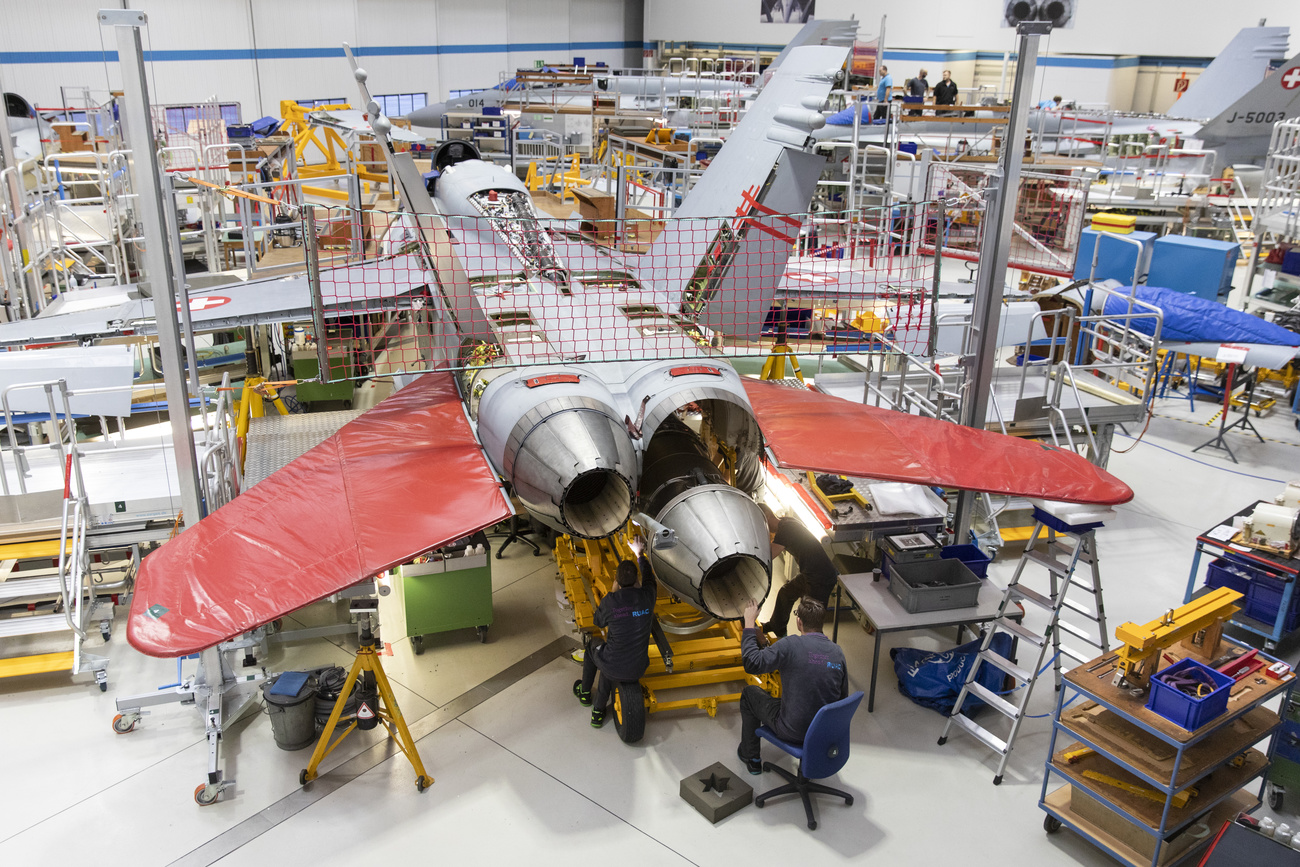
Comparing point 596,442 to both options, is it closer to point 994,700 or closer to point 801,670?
point 801,670

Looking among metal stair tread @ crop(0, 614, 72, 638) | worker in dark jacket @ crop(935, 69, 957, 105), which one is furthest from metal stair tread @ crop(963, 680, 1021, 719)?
worker in dark jacket @ crop(935, 69, 957, 105)

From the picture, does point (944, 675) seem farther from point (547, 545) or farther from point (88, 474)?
point (88, 474)

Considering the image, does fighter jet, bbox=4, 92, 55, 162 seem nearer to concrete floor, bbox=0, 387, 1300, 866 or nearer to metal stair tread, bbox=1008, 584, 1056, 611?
concrete floor, bbox=0, 387, 1300, 866

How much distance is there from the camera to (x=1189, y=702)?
16.3 ft

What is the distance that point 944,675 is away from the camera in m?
6.93

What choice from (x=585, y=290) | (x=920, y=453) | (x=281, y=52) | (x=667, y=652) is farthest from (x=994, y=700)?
(x=281, y=52)

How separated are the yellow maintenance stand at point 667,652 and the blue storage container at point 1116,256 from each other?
34.3 ft

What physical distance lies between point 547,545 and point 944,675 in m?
4.15

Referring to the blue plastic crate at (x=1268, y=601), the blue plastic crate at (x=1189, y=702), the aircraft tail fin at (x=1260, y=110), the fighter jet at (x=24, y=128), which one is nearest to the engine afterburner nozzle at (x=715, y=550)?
the blue plastic crate at (x=1189, y=702)

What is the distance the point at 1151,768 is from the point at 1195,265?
11817 millimetres

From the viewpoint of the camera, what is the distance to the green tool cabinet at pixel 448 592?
7.35 metres

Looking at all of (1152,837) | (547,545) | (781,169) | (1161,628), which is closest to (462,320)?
(547,545)

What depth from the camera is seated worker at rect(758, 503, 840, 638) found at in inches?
281

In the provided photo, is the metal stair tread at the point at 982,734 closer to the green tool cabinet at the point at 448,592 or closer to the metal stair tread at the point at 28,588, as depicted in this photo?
the green tool cabinet at the point at 448,592
